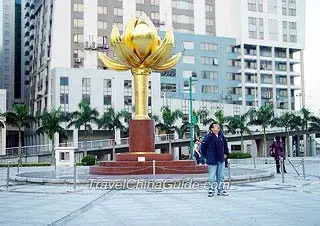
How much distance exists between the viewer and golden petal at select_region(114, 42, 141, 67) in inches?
810

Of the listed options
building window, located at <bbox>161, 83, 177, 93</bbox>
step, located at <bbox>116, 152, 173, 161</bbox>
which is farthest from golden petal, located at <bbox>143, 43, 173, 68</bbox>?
building window, located at <bbox>161, 83, 177, 93</bbox>

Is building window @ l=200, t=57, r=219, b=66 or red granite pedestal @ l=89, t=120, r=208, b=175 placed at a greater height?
building window @ l=200, t=57, r=219, b=66

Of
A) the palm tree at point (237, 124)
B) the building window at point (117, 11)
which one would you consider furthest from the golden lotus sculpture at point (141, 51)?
the building window at point (117, 11)

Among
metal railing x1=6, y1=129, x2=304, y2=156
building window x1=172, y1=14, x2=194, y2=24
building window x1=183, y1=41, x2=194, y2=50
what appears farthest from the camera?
building window x1=172, y1=14, x2=194, y2=24

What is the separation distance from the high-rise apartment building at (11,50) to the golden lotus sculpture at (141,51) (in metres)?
77.1

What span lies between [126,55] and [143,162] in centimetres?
489

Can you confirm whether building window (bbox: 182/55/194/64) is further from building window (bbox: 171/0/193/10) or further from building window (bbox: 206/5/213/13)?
building window (bbox: 206/5/213/13)

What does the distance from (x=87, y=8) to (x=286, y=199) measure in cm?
6615

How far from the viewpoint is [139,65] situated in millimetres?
21094

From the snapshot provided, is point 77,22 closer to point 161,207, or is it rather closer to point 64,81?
point 64,81

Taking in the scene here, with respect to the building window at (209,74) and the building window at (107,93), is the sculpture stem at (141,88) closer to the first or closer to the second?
the building window at (107,93)

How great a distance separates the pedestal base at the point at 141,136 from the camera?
2036cm

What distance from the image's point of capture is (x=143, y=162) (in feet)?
63.1

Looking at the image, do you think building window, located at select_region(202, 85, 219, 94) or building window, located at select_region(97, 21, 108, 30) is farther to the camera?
building window, located at select_region(202, 85, 219, 94)
